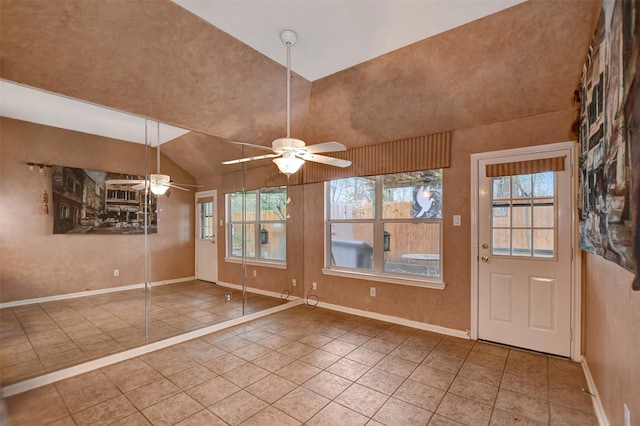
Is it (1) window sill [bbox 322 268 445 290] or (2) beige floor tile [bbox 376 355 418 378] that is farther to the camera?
(1) window sill [bbox 322 268 445 290]

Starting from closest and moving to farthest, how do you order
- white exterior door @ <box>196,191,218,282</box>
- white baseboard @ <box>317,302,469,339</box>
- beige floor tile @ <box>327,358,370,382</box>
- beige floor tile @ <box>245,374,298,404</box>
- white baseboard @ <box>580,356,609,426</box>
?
white baseboard @ <box>580,356,609,426</box>, beige floor tile @ <box>245,374,298,404</box>, beige floor tile @ <box>327,358,370,382</box>, white baseboard @ <box>317,302,469,339</box>, white exterior door @ <box>196,191,218,282</box>

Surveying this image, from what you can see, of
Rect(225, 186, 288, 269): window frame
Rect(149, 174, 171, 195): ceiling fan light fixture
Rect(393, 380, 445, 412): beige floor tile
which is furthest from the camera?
Rect(225, 186, 288, 269): window frame

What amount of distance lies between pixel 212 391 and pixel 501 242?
136 inches

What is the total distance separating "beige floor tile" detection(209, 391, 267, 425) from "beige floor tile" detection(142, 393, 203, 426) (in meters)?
0.17

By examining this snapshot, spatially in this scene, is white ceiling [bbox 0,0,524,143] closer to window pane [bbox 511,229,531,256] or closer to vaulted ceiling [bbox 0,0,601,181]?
vaulted ceiling [bbox 0,0,601,181]

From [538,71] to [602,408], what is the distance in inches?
115

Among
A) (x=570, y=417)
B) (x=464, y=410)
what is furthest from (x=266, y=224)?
(x=570, y=417)

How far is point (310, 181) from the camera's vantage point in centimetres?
501

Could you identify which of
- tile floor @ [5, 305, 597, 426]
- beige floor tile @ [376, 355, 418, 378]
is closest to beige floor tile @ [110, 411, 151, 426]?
tile floor @ [5, 305, 597, 426]

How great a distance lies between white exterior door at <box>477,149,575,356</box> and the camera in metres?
3.02

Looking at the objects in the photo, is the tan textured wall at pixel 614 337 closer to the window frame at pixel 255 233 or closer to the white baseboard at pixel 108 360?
the white baseboard at pixel 108 360

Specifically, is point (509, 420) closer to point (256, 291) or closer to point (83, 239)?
point (256, 291)

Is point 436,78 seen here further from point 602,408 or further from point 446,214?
point 602,408

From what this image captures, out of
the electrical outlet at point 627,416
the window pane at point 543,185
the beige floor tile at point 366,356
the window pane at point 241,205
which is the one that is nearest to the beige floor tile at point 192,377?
the beige floor tile at point 366,356
